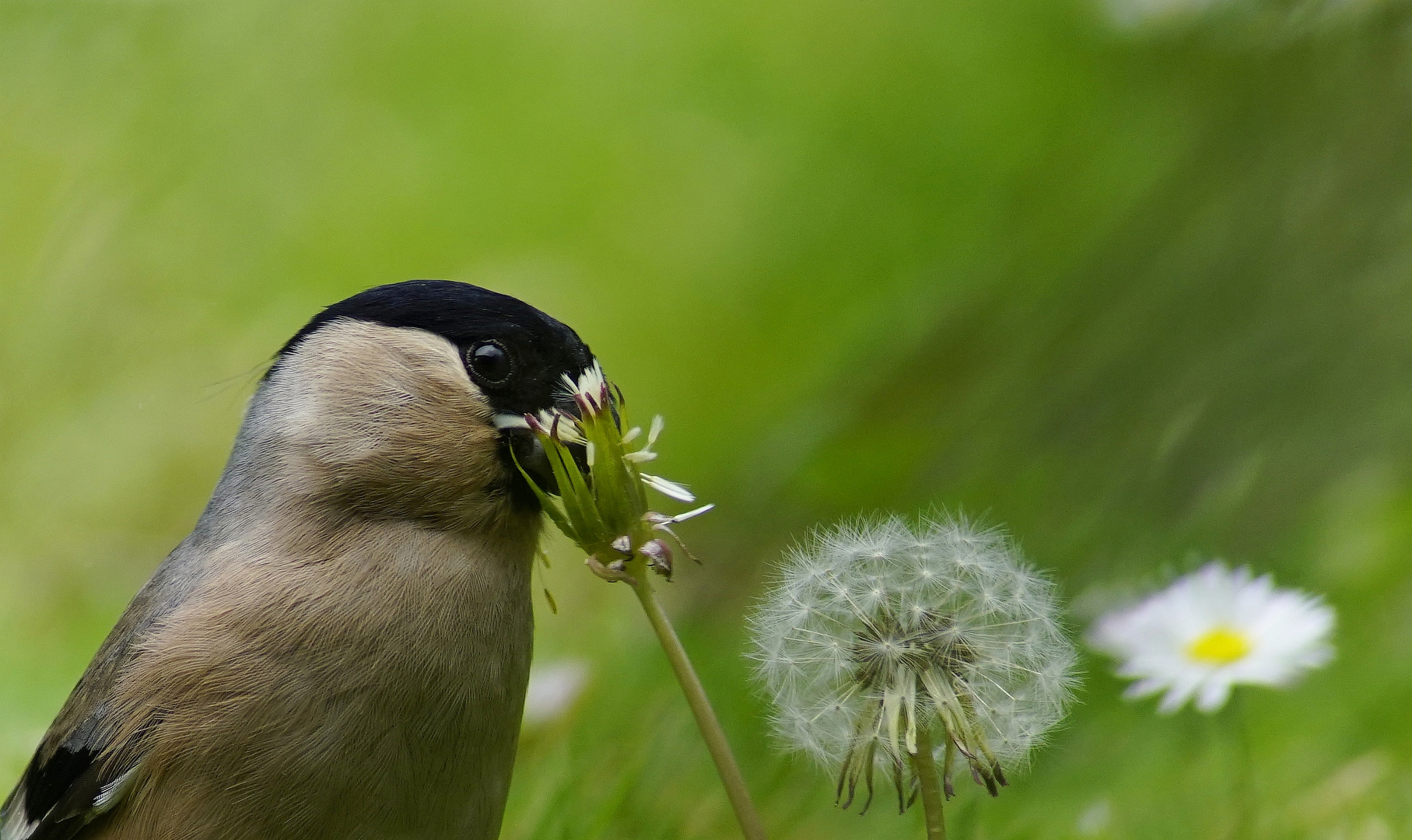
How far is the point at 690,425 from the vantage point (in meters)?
2.82

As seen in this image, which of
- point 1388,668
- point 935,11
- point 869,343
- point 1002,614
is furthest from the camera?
point 935,11

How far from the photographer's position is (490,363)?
5.18ft

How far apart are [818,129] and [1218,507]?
4.31 feet

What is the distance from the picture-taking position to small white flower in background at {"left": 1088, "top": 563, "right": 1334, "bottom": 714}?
1533 mm

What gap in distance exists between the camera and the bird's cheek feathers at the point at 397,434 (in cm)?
154

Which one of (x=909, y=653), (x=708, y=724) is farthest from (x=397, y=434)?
(x=909, y=653)

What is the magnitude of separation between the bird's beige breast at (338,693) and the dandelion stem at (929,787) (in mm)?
563

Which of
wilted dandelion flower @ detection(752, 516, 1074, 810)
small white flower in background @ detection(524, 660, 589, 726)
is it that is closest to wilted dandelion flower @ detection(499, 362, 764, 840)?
wilted dandelion flower @ detection(752, 516, 1074, 810)

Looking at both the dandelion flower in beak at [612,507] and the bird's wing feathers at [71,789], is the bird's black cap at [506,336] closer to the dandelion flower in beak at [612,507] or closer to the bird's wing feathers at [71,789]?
the dandelion flower in beak at [612,507]

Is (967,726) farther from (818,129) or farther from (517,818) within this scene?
(818,129)

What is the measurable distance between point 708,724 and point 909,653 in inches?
8.2

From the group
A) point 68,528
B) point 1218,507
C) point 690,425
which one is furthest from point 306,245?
point 1218,507

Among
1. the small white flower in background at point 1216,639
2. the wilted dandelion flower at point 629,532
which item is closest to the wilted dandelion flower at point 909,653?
the wilted dandelion flower at point 629,532

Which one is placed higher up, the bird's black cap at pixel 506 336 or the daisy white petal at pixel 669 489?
the bird's black cap at pixel 506 336
